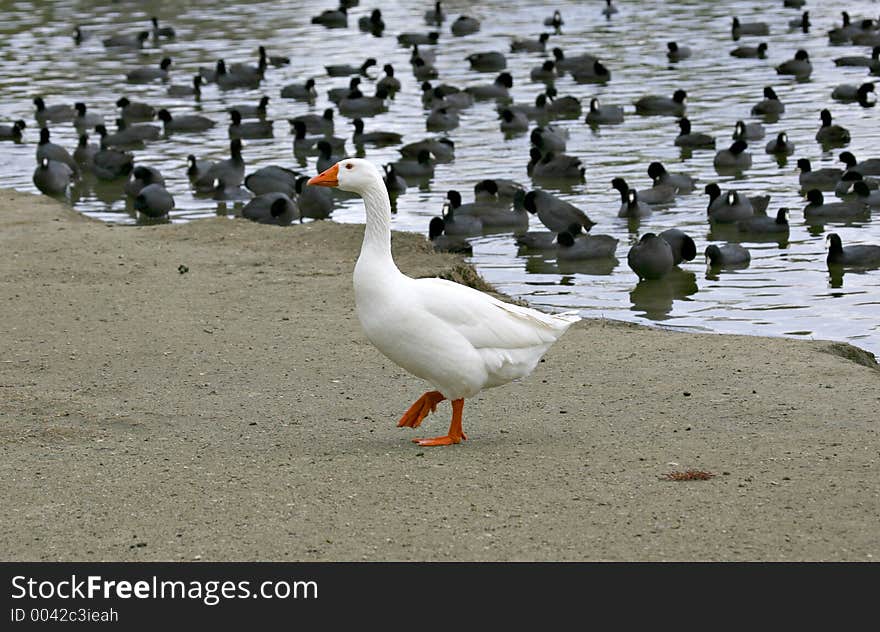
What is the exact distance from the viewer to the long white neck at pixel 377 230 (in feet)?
30.2

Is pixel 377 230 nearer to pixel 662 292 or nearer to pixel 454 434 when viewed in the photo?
pixel 454 434

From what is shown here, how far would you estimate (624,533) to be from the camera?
24.5 ft

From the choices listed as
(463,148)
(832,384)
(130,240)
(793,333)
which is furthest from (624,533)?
(463,148)

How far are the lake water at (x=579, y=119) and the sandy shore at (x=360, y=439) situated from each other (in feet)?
10.4

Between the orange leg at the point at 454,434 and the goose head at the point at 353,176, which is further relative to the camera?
the goose head at the point at 353,176

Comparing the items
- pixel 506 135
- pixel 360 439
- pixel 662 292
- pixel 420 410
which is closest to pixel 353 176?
pixel 420 410

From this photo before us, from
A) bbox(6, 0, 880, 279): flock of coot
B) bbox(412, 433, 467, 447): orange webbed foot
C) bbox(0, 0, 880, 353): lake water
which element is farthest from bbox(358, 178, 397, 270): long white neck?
bbox(6, 0, 880, 279): flock of coot

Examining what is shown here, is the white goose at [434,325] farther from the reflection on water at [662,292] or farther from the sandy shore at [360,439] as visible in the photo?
the reflection on water at [662,292]

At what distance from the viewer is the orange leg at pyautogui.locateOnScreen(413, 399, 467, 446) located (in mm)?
9338

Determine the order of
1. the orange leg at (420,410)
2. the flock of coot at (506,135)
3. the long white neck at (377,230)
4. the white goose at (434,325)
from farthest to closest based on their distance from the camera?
the flock of coot at (506,135), the orange leg at (420,410), the long white neck at (377,230), the white goose at (434,325)

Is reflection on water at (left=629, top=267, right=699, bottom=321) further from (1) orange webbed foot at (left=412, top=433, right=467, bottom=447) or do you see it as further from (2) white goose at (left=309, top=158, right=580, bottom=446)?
(1) orange webbed foot at (left=412, top=433, right=467, bottom=447)

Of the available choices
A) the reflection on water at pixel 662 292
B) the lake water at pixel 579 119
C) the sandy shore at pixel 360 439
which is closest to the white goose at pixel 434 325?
the sandy shore at pixel 360 439

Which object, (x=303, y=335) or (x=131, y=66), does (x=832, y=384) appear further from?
(x=131, y=66)

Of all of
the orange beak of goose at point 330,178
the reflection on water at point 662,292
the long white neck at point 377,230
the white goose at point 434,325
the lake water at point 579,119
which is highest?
the orange beak of goose at point 330,178
